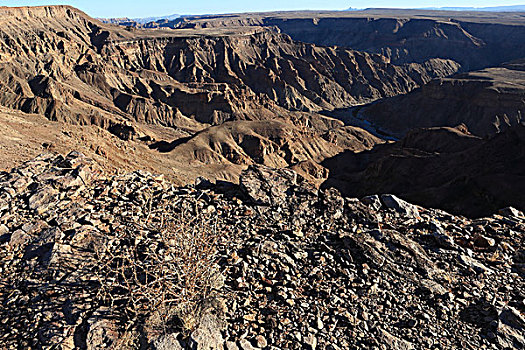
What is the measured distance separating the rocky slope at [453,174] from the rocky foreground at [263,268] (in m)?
20.7

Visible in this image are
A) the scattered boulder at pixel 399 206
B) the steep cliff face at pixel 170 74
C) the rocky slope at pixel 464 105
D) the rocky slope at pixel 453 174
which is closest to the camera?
the scattered boulder at pixel 399 206

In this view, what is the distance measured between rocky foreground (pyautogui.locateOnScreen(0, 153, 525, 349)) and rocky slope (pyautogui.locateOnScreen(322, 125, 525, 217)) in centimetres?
2070

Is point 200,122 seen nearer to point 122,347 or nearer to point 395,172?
point 395,172

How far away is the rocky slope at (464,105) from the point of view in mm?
79812

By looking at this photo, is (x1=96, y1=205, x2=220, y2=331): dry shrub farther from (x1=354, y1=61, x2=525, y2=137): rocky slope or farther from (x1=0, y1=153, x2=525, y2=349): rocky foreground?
(x1=354, y1=61, x2=525, y2=137): rocky slope

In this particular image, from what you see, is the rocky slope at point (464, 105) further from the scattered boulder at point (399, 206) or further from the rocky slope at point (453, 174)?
the scattered boulder at point (399, 206)

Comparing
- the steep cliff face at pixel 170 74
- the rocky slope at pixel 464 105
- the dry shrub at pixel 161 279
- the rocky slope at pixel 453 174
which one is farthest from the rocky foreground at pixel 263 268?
Result: the rocky slope at pixel 464 105

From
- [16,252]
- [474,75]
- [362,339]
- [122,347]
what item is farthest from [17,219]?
[474,75]

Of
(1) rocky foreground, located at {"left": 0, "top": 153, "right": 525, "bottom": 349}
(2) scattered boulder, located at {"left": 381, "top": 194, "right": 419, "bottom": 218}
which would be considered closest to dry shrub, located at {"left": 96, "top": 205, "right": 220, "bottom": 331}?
(1) rocky foreground, located at {"left": 0, "top": 153, "right": 525, "bottom": 349}

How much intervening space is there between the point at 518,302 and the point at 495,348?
6.48 feet

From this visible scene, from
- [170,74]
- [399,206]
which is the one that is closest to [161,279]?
[399,206]

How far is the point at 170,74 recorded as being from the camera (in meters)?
123

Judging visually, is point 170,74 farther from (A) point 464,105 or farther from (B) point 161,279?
(B) point 161,279

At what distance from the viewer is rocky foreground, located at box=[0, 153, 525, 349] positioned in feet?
20.1
